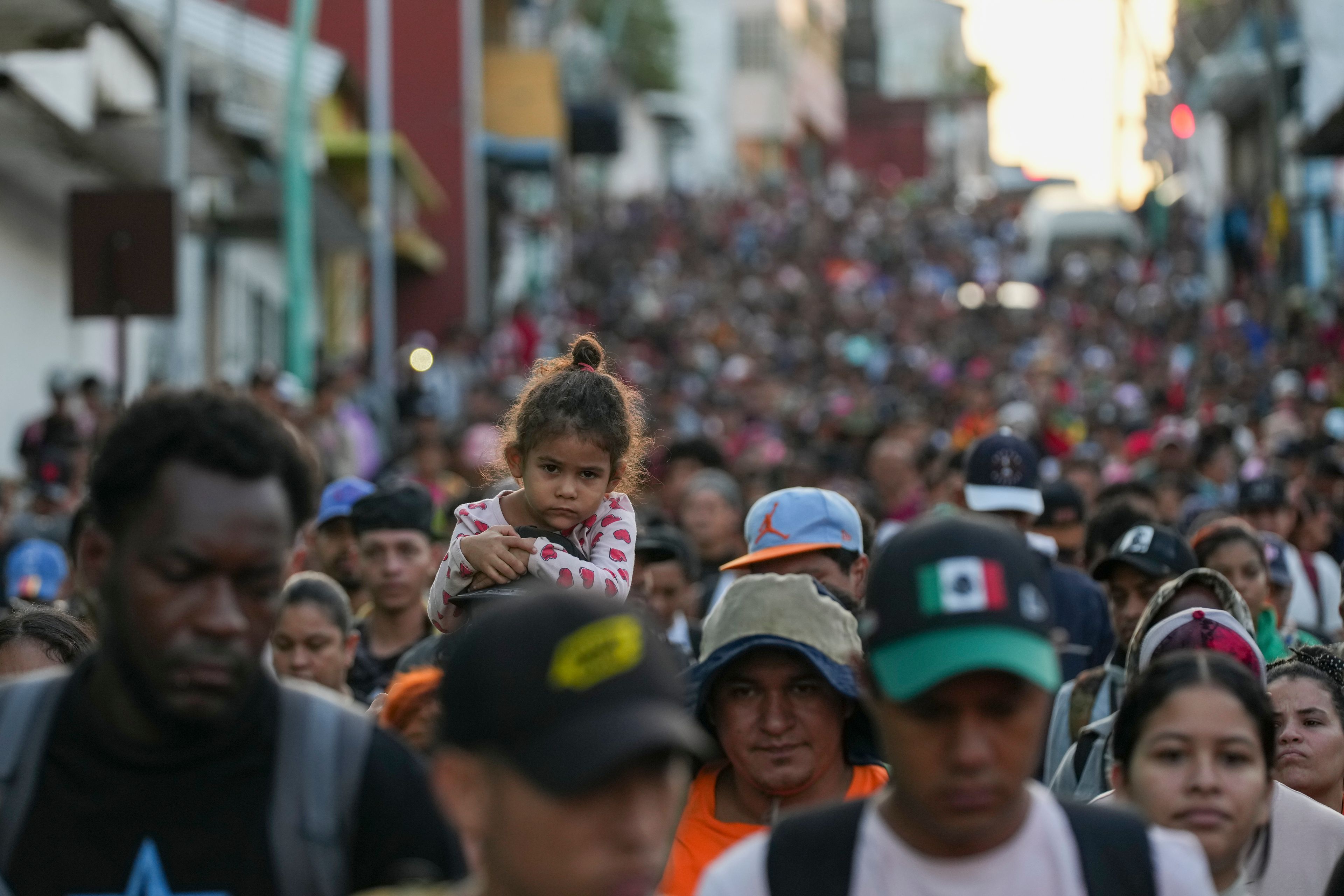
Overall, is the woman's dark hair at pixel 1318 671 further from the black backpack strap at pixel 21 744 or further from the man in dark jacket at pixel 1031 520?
the black backpack strap at pixel 21 744

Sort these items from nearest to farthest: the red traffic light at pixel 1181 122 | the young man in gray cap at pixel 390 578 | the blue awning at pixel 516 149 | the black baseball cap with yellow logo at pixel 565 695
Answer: the black baseball cap with yellow logo at pixel 565 695
the young man in gray cap at pixel 390 578
the red traffic light at pixel 1181 122
the blue awning at pixel 516 149

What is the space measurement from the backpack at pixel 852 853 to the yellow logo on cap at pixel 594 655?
0.68 m

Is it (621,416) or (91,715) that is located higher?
(621,416)

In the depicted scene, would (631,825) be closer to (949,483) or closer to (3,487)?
(949,483)

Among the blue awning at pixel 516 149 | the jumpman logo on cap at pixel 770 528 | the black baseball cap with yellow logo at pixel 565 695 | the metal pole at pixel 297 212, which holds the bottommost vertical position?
the jumpman logo on cap at pixel 770 528

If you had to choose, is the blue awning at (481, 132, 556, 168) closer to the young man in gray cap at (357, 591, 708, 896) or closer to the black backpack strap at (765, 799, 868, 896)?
the black backpack strap at (765, 799, 868, 896)

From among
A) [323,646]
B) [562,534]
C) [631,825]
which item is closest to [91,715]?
[631,825]

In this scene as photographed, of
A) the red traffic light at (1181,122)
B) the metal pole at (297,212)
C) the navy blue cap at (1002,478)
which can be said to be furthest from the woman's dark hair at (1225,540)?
the red traffic light at (1181,122)

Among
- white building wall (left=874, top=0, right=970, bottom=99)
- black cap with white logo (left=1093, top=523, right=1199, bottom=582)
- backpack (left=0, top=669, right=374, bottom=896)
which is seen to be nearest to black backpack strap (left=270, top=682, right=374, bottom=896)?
backpack (left=0, top=669, right=374, bottom=896)

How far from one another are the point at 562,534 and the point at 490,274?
42.7 meters

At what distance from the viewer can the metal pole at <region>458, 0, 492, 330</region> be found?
3825cm

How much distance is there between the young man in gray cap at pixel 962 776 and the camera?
2.99 metres

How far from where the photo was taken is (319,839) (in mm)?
3014

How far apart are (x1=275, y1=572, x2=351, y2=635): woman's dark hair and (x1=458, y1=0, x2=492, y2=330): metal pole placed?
99.4 ft
